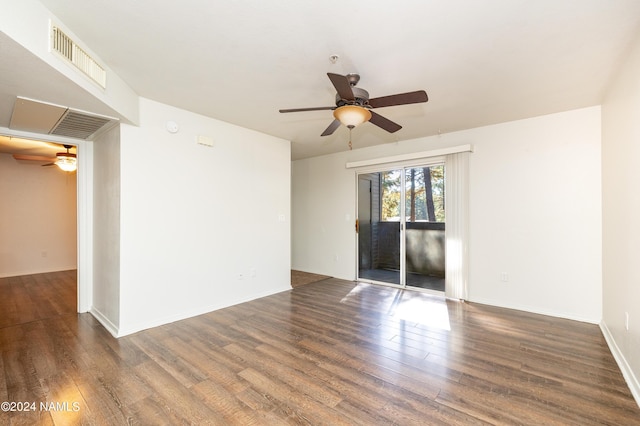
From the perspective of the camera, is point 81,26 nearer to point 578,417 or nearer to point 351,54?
point 351,54

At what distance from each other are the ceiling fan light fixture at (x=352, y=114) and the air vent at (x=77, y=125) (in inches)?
97.0

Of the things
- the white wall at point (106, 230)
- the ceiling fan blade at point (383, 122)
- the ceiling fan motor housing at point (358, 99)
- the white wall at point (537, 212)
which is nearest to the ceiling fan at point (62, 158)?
the white wall at point (106, 230)

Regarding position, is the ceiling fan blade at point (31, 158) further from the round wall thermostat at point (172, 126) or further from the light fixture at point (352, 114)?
the light fixture at point (352, 114)

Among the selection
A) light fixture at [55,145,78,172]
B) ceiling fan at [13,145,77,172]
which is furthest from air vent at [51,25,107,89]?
light fixture at [55,145,78,172]

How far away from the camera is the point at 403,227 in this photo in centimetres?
497

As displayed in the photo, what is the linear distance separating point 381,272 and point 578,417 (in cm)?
369

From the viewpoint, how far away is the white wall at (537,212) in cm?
346

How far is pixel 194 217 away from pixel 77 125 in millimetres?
1558

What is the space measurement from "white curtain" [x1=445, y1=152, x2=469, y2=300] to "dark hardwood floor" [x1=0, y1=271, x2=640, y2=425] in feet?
2.15

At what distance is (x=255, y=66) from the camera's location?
8.18 ft

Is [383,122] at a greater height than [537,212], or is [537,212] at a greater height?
[383,122]

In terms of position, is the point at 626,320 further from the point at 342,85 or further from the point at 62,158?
the point at 62,158

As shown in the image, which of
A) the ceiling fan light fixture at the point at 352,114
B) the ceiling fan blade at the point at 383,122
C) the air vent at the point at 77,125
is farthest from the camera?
the air vent at the point at 77,125

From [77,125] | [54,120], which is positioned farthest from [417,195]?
[54,120]
